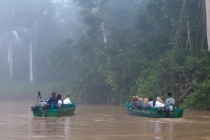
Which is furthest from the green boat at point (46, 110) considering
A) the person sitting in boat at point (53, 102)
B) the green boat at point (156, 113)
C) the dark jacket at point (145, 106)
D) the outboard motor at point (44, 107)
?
the dark jacket at point (145, 106)

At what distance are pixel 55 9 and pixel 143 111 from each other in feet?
129

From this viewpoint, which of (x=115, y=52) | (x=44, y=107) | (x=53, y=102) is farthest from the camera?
(x=115, y=52)

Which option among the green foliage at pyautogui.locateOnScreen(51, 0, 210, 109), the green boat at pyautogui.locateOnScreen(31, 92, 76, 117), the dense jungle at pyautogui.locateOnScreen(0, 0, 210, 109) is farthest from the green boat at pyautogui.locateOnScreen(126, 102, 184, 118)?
the dense jungle at pyautogui.locateOnScreen(0, 0, 210, 109)

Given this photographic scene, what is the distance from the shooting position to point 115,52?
37375 mm

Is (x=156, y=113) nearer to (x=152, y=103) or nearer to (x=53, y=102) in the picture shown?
(x=152, y=103)

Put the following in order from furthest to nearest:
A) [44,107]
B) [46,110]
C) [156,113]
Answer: [46,110] < [44,107] < [156,113]

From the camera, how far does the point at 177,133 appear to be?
13781mm

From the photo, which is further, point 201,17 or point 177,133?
point 201,17

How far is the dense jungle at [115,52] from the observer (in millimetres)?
29109

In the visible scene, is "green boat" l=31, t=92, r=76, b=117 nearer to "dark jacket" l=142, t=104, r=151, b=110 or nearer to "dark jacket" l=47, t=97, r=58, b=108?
"dark jacket" l=47, t=97, r=58, b=108

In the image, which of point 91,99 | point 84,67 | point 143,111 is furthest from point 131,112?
point 84,67

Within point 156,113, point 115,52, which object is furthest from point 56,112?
point 115,52

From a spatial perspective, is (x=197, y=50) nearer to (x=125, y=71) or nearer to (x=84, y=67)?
(x=125, y=71)

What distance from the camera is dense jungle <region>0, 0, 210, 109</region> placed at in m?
29.1
